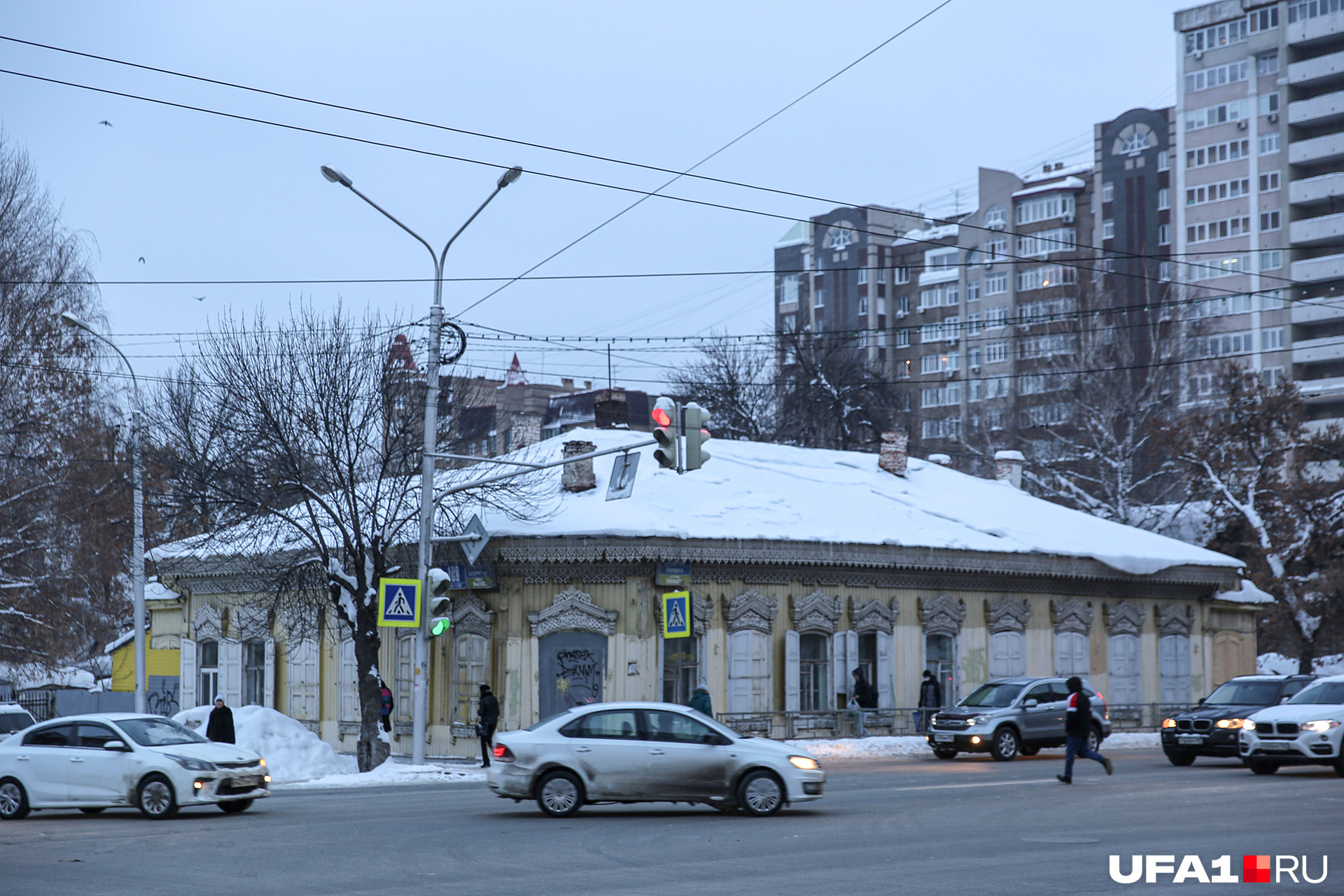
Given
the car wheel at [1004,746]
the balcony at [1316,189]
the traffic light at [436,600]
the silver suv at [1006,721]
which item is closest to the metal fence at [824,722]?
the silver suv at [1006,721]

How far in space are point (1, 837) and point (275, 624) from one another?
20.2m

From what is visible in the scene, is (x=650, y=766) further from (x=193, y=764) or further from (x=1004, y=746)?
(x=1004, y=746)

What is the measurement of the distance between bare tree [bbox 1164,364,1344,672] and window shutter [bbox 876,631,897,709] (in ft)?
60.4

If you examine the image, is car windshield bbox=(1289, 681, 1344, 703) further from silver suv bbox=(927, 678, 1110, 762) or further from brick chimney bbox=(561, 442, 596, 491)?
brick chimney bbox=(561, 442, 596, 491)

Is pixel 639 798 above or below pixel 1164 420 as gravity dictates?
below

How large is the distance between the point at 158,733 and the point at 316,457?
1101 cm

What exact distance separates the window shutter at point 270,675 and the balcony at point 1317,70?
73.6m

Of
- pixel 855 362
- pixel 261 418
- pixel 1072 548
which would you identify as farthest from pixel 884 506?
pixel 855 362

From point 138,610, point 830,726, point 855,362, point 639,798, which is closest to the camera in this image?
point 639,798

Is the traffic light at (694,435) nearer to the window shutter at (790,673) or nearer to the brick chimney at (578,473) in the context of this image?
the brick chimney at (578,473)

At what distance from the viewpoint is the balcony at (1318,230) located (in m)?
84.8

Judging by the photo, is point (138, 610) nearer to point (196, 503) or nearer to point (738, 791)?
point (196, 503)

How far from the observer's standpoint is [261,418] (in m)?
28.5

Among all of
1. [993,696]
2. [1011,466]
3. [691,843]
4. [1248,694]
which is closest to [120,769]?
[691,843]
